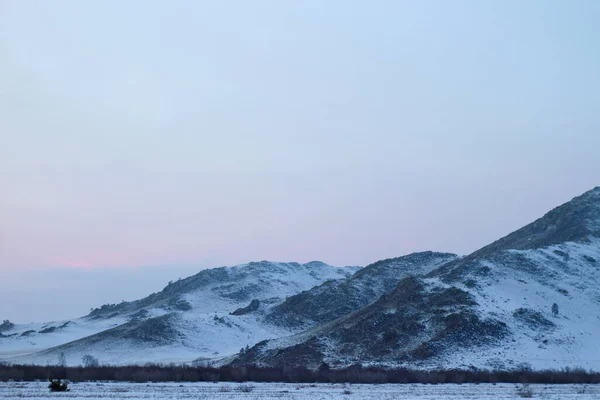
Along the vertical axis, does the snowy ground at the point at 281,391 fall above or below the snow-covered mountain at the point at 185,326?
below

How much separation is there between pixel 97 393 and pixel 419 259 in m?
96.4

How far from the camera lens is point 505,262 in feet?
Answer: 265

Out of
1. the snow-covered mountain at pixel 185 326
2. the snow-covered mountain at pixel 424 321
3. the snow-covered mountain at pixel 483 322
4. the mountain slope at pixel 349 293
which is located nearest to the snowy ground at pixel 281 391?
the snow-covered mountain at pixel 424 321

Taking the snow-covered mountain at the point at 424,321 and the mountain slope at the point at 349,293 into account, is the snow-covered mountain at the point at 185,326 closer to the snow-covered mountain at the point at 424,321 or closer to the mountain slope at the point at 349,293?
the snow-covered mountain at the point at 424,321

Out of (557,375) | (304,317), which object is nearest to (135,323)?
(304,317)

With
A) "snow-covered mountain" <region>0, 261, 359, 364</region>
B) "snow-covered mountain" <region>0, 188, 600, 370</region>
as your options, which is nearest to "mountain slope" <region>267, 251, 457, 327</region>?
"snow-covered mountain" <region>0, 188, 600, 370</region>

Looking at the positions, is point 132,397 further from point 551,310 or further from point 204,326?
point 204,326

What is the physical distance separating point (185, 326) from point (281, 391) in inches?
2543

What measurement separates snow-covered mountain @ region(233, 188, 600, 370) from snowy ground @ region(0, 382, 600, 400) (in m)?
22.0

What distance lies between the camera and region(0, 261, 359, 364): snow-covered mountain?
86188 millimetres

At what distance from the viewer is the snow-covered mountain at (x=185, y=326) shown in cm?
8619

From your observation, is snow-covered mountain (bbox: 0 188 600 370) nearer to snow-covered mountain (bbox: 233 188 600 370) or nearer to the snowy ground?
snow-covered mountain (bbox: 233 188 600 370)

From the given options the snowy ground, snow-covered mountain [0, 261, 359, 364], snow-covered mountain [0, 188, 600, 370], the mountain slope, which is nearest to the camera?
the snowy ground

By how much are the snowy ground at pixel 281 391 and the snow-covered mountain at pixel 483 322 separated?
22.0m
